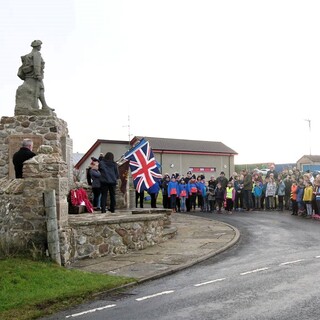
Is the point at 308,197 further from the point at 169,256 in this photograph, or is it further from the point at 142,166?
the point at 169,256

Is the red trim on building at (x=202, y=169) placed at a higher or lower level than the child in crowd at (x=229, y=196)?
higher

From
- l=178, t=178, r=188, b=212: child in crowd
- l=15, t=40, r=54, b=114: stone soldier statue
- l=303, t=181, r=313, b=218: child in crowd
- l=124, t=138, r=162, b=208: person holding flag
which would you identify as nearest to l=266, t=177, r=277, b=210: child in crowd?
l=303, t=181, r=313, b=218: child in crowd

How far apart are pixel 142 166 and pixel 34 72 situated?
517cm

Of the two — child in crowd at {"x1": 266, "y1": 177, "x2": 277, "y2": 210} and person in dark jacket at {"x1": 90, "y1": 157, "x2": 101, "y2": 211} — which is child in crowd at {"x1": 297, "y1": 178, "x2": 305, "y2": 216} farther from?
person in dark jacket at {"x1": 90, "y1": 157, "x2": 101, "y2": 211}

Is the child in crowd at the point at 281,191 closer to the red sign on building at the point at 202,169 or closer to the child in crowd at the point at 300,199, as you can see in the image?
the child in crowd at the point at 300,199

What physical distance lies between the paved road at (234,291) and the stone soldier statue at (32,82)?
811 centimetres

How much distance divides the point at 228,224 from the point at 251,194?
6238 millimetres

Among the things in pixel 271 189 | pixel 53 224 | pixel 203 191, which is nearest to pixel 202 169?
pixel 203 191

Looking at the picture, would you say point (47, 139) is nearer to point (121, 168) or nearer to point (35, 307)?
point (121, 168)

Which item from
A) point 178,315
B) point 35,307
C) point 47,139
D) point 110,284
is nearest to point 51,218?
point 110,284

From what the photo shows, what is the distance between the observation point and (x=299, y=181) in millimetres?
20438

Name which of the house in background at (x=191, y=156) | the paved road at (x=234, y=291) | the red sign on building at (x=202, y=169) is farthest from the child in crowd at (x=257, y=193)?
the red sign on building at (x=202, y=169)

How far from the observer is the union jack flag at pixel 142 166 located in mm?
17734

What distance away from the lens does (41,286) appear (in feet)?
26.6
